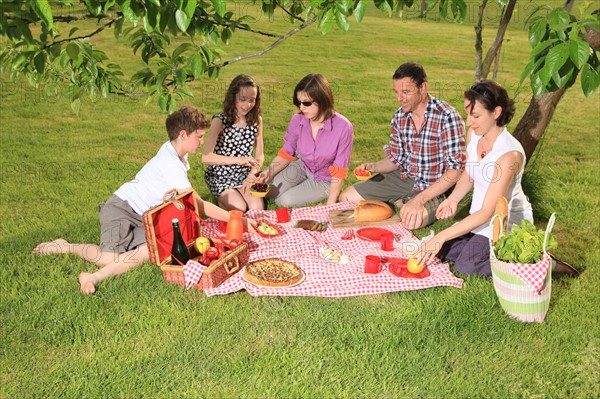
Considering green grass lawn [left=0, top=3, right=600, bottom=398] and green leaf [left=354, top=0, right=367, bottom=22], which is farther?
green grass lawn [left=0, top=3, right=600, bottom=398]

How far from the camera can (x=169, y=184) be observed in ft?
16.0

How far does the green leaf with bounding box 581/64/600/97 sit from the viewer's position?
2789 mm

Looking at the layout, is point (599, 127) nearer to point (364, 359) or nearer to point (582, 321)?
point (582, 321)

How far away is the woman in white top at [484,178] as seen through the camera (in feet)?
14.5

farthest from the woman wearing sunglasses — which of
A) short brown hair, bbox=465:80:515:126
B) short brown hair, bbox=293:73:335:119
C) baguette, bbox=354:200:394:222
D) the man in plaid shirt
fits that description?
short brown hair, bbox=465:80:515:126

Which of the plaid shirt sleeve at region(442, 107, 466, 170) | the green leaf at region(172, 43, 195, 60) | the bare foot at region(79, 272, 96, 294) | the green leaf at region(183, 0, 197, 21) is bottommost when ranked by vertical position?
the bare foot at region(79, 272, 96, 294)

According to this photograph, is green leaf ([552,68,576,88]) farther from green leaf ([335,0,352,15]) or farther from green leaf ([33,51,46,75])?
green leaf ([33,51,46,75])

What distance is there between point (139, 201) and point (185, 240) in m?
0.56

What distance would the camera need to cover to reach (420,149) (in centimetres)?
575

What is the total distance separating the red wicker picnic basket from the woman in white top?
1451 mm

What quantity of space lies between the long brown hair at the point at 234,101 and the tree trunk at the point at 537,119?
286 centimetres

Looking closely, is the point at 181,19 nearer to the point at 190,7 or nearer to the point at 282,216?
the point at 190,7

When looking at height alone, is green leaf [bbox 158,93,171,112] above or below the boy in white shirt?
above

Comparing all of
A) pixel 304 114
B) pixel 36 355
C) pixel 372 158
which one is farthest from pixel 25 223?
pixel 372 158
